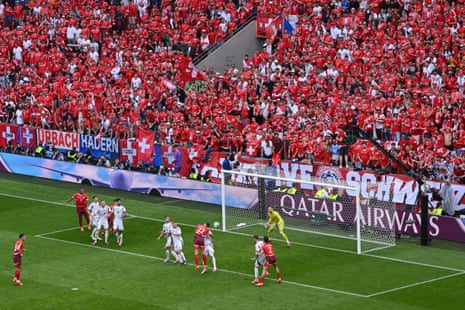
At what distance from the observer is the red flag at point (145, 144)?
47.6 meters

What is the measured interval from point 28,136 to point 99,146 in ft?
15.1

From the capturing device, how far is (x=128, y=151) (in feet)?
160

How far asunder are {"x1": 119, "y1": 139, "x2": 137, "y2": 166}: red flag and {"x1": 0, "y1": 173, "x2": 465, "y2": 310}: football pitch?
5911mm

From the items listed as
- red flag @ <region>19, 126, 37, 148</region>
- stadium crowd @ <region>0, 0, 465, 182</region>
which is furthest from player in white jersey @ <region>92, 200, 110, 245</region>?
red flag @ <region>19, 126, 37, 148</region>

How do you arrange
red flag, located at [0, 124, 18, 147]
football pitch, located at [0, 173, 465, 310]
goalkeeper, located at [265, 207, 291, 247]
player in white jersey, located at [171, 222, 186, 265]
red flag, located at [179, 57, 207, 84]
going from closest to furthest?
1. football pitch, located at [0, 173, 465, 310]
2. player in white jersey, located at [171, 222, 186, 265]
3. goalkeeper, located at [265, 207, 291, 247]
4. red flag, located at [179, 57, 207, 84]
5. red flag, located at [0, 124, 18, 147]

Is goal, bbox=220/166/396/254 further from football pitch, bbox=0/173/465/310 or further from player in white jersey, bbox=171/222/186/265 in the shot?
player in white jersey, bbox=171/222/186/265

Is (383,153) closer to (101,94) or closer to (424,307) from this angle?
(424,307)

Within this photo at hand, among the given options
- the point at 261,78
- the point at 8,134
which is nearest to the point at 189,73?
the point at 261,78

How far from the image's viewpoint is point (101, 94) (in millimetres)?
52750

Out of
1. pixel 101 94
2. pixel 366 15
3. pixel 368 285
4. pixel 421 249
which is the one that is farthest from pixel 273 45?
pixel 368 285

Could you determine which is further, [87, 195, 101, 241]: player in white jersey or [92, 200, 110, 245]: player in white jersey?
[87, 195, 101, 241]: player in white jersey

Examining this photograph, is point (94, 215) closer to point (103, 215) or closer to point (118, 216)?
point (103, 215)

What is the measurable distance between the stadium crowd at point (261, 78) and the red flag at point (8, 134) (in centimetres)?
61

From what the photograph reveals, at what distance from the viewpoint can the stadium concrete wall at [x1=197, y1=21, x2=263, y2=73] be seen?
5416 cm
